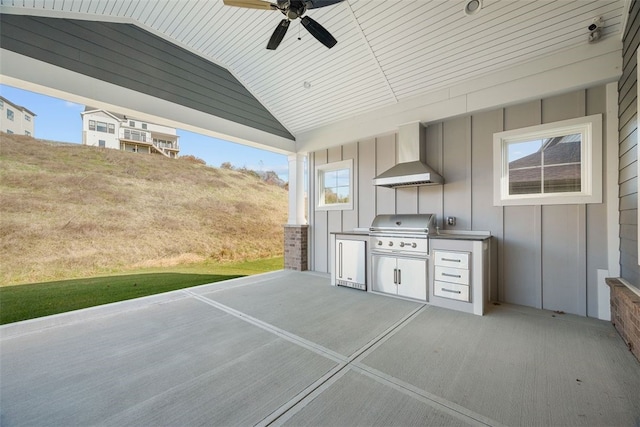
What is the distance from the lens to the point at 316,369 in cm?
185

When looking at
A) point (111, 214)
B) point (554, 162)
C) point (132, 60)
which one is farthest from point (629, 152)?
point (111, 214)

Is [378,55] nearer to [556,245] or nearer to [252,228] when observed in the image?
[556,245]

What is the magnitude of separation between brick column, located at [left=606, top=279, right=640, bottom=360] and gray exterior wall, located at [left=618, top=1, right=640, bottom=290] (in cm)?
12

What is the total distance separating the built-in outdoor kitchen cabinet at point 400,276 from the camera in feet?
11.1

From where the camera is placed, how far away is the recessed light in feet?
8.75

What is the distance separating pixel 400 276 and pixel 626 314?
212cm

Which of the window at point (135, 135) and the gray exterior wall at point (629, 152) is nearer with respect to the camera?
the gray exterior wall at point (629, 152)

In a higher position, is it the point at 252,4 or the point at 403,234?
the point at 252,4

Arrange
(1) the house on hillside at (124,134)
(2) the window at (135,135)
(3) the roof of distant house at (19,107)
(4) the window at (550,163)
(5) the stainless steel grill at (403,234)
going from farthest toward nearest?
(2) the window at (135,135), (1) the house on hillside at (124,134), (3) the roof of distant house at (19,107), (5) the stainless steel grill at (403,234), (4) the window at (550,163)

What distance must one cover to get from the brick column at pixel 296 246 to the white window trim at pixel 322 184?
669mm

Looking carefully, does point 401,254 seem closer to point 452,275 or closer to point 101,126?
point 452,275

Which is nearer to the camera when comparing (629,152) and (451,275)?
(629,152)

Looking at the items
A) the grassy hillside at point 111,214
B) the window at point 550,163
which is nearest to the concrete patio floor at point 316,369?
the window at point 550,163

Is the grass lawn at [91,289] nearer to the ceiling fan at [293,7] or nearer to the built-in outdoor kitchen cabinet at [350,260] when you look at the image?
the built-in outdoor kitchen cabinet at [350,260]
